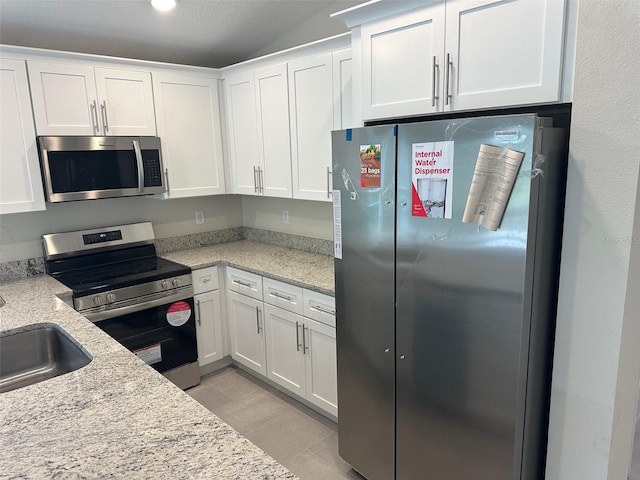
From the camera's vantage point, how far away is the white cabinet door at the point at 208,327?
3172 millimetres

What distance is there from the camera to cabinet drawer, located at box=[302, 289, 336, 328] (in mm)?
2495

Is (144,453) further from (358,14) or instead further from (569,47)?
(358,14)

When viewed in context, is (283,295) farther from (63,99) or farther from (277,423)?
(63,99)

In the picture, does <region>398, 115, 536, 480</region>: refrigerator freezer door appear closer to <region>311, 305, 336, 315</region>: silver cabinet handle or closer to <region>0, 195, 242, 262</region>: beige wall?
<region>311, 305, 336, 315</region>: silver cabinet handle

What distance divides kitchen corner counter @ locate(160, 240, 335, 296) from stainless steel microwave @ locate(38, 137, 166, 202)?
0.59 m

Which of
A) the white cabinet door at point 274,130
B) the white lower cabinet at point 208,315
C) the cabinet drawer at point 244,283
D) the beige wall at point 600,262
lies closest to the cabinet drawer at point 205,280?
the white lower cabinet at point 208,315

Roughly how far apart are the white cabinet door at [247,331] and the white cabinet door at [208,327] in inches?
3.6

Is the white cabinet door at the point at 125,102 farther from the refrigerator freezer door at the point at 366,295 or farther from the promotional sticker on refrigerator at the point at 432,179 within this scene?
the promotional sticker on refrigerator at the point at 432,179

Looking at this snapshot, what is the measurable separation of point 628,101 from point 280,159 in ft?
6.82

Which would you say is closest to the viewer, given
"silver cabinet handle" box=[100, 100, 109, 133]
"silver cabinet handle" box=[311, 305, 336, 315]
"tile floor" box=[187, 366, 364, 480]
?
"tile floor" box=[187, 366, 364, 480]

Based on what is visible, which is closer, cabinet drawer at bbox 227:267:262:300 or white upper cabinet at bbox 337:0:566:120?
white upper cabinet at bbox 337:0:566:120

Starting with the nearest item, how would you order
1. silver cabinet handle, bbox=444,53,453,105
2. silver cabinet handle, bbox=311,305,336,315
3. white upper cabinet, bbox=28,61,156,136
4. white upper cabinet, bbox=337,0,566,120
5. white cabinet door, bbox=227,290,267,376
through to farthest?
white upper cabinet, bbox=337,0,566,120, silver cabinet handle, bbox=444,53,453,105, silver cabinet handle, bbox=311,305,336,315, white upper cabinet, bbox=28,61,156,136, white cabinet door, bbox=227,290,267,376

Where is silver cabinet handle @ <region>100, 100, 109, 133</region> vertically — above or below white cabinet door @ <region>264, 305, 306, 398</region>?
above

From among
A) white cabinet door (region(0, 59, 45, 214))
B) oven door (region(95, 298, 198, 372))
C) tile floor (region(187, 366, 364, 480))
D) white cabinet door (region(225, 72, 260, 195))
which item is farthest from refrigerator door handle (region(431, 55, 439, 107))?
white cabinet door (region(0, 59, 45, 214))
